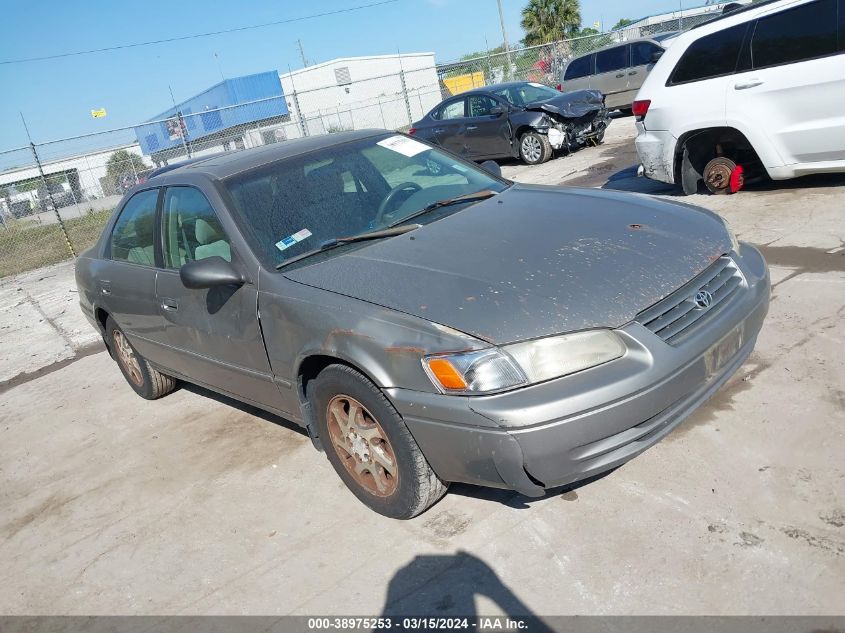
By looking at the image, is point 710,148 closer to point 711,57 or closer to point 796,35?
point 711,57

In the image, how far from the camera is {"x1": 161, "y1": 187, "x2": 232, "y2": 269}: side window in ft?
11.9

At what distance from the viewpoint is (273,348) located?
335cm

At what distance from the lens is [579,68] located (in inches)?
696

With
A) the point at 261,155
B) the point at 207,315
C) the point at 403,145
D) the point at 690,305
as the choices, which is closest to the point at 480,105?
the point at 403,145

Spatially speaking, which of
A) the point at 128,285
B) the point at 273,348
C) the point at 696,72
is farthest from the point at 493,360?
the point at 696,72

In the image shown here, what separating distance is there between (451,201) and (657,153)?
420 centimetres

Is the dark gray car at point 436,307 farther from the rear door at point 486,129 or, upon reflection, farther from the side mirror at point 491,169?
the rear door at point 486,129

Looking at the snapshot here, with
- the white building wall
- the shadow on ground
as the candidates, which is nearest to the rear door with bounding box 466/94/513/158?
the shadow on ground

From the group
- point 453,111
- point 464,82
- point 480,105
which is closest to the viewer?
point 480,105

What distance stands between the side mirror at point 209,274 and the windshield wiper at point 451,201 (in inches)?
32.3

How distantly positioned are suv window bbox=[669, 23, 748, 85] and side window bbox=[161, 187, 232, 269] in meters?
5.14

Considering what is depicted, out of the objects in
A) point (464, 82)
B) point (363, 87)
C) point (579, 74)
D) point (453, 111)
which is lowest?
point (453, 111)

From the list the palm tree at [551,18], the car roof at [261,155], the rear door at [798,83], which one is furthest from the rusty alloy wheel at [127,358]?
the palm tree at [551,18]

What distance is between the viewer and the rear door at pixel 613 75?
16.8 meters
